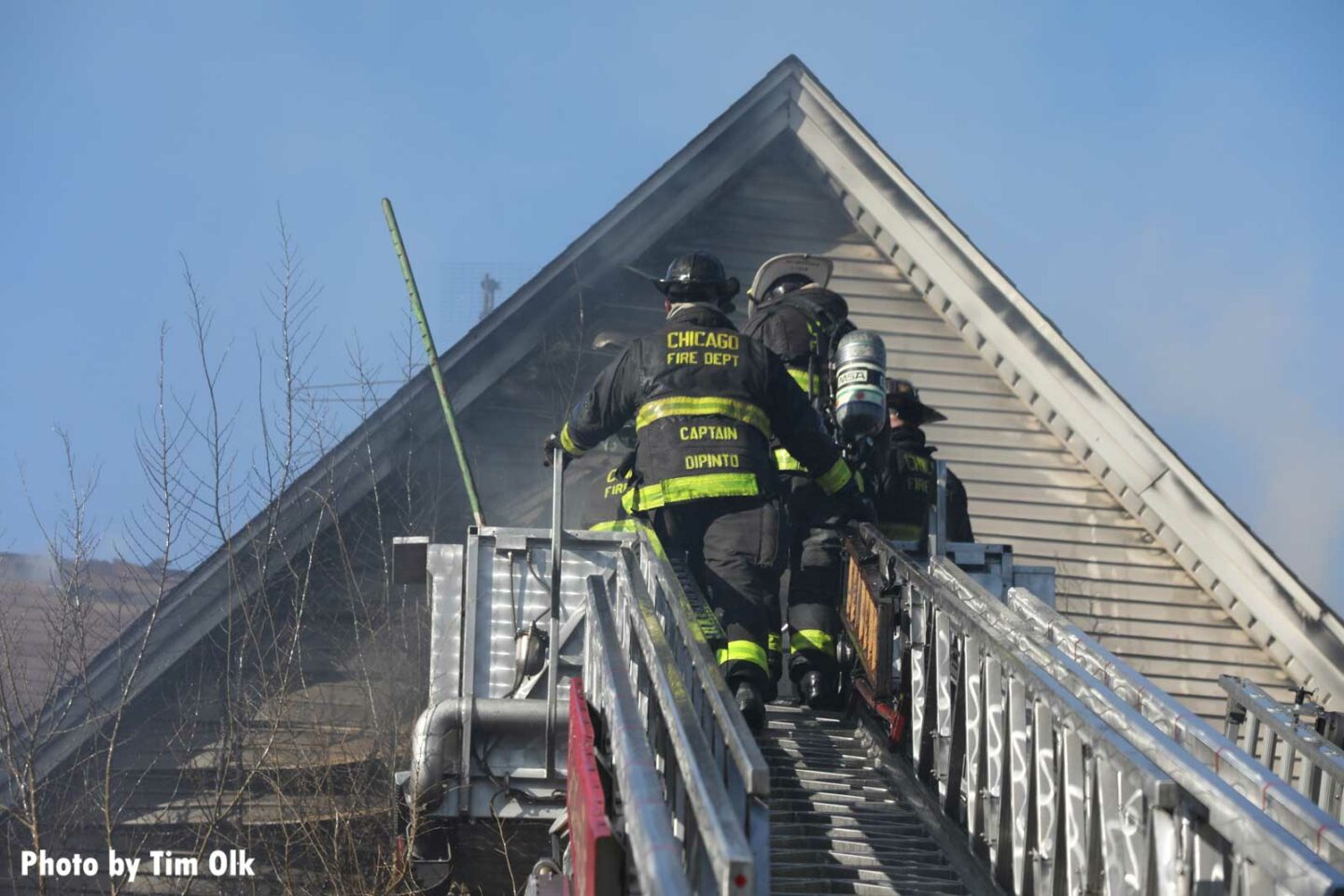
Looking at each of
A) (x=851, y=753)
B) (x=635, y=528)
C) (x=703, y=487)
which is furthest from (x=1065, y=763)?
(x=635, y=528)

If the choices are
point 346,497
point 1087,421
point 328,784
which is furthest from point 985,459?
point 328,784

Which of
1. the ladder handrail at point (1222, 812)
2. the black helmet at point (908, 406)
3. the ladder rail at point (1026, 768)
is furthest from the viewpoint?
the black helmet at point (908, 406)

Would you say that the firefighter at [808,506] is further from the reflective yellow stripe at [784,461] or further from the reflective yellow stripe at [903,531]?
the reflective yellow stripe at [903,531]

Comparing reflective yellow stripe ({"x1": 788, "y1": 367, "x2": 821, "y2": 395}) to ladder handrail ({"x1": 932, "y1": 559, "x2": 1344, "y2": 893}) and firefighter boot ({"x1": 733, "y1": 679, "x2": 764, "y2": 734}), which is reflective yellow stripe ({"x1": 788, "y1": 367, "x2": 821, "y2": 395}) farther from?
ladder handrail ({"x1": 932, "y1": 559, "x2": 1344, "y2": 893})

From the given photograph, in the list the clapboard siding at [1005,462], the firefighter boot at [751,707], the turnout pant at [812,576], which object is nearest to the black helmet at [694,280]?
the turnout pant at [812,576]

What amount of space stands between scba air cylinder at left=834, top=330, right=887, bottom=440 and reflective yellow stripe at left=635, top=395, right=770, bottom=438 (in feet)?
1.55

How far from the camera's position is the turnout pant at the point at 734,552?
6.17 metres

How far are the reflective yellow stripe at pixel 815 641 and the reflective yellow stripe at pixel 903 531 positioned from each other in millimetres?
1497

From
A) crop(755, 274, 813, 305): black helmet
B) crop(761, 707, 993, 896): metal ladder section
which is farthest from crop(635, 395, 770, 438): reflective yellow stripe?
crop(755, 274, 813, 305): black helmet

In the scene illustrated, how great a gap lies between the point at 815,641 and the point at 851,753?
0.66m

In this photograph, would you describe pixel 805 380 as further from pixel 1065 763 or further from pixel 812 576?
pixel 1065 763

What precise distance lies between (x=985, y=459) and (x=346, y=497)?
16.3 feet

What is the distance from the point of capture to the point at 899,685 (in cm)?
598

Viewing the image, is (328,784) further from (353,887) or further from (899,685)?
(899,685)
